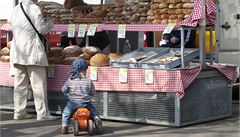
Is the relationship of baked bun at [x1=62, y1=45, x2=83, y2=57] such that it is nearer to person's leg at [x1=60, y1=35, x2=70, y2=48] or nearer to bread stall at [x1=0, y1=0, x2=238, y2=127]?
bread stall at [x1=0, y1=0, x2=238, y2=127]

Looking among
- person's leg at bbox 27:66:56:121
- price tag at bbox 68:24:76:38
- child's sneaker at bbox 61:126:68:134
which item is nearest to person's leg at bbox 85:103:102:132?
child's sneaker at bbox 61:126:68:134

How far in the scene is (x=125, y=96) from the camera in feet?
27.3

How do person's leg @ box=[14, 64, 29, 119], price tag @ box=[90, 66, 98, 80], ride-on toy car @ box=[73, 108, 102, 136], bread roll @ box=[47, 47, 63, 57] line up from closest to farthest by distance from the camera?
ride-on toy car @ box=[73, 108, 102, 136] → price tag @ box=[90, 66, 98, 80] → person's leg @ box=[14, 64, 29, 119] → bread roll @ box=[47, 47, 63, 57]

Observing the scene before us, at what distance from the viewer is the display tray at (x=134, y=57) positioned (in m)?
8.20

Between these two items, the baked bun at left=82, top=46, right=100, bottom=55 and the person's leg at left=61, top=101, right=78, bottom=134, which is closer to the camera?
the person's leg at left=61, top=101, right=78, bottom=134

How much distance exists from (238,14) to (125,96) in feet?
11.4

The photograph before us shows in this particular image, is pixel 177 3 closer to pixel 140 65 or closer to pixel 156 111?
pixel 140 65

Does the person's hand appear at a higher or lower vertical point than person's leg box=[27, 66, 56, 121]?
higher

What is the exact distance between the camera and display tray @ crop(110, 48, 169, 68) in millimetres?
8195

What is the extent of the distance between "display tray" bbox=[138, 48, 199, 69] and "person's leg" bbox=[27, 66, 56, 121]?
1537 millimetres

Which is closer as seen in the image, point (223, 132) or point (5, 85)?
point (223, 132)

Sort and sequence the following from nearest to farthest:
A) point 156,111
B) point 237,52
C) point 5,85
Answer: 1. point 156,111
2. point 5,85
3. point 237,52

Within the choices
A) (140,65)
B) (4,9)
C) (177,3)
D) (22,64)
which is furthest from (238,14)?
(4,9)

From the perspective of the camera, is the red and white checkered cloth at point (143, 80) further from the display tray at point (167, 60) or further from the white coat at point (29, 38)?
the white coat at point (29, 38)
